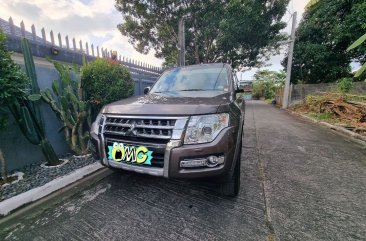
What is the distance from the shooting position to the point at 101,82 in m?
3.51

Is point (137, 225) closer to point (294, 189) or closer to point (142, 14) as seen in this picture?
point (294, 189)

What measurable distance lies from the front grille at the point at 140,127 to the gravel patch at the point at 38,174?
131cm

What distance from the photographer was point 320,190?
2.31 meters

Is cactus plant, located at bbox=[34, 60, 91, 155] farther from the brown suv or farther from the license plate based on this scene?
the license plate

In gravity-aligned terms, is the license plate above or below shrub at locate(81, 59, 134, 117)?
below

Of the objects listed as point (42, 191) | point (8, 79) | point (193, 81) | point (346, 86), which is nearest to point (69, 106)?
point (8, 79)

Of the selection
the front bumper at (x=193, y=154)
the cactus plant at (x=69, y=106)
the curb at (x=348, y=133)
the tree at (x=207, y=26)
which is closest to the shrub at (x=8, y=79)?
the cactus plant at (x=69, y=106)

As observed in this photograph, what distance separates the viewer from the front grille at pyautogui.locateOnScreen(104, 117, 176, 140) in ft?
5.62

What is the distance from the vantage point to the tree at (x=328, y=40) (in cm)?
953

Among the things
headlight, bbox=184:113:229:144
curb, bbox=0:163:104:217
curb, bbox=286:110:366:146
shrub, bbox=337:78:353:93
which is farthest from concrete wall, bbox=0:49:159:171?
shrub, bbox=337:78:353:93

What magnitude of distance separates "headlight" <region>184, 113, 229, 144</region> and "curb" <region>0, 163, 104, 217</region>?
191 centimetres

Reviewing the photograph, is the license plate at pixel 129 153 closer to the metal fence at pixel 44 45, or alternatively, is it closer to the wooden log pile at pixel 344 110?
the metal fence at pixel 44 45

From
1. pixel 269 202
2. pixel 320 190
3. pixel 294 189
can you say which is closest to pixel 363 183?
pixel 320 190

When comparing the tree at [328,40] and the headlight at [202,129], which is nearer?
the headlight at [202,129]
